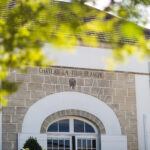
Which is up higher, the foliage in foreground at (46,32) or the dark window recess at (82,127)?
the dark window recess at (82,127)

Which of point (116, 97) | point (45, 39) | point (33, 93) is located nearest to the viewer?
point (45, 39)

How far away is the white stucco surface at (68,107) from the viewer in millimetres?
14227

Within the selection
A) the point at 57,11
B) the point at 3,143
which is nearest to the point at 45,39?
the point at 57,11

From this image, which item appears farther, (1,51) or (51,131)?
(51,131)

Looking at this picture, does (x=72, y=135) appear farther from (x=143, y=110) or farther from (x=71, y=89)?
(x=143, y=110)

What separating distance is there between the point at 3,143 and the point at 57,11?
994 cm

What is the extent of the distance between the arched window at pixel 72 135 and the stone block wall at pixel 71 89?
3.31 ft

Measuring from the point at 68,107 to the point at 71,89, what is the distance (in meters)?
0.63

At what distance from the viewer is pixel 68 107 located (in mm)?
14906

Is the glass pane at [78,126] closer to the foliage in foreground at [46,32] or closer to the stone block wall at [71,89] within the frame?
the stone block wall at [71,89]


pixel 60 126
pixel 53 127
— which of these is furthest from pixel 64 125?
pixel 53 127

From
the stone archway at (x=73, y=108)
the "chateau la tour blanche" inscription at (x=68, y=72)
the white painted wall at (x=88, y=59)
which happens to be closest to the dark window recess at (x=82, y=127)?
the stone archway at (x=73, y=108)

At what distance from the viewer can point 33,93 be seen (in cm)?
1449

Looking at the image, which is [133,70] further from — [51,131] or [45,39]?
[45,39]
